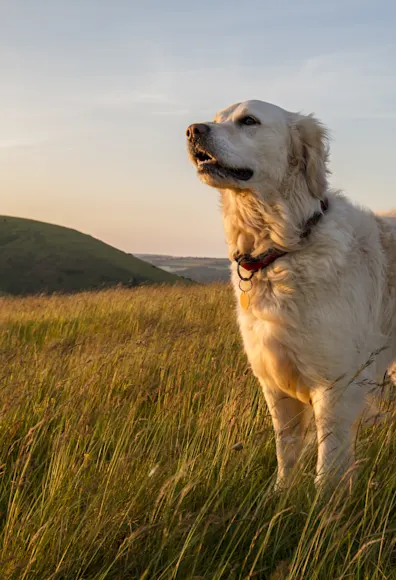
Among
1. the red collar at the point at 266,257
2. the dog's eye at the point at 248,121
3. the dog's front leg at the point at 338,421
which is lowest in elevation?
the dog's front leg at the point at 338,421

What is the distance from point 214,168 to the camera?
10.3 ft

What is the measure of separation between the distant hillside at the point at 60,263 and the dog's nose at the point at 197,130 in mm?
34263

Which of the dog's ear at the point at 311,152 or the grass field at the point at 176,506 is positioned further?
the dog's ear at the point at 311,152

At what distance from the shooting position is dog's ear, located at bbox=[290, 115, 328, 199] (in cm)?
324

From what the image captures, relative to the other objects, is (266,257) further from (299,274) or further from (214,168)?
(214,168)

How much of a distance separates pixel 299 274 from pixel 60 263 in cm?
4010

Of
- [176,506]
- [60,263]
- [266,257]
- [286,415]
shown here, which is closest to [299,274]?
[266,257]

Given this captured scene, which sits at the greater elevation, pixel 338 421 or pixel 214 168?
pixel 214 168

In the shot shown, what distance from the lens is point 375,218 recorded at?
370cm

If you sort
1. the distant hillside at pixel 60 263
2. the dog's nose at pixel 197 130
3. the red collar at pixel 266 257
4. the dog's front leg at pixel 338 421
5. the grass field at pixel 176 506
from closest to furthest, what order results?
the grass field at pixel 176 506 → the dog's front leg at pixel 338 421 → the dog's nose at pixel 197 130 → the red collar at pixel 266 257 → the distant hillside at pixel 60 263

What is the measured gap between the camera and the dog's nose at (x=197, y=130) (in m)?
3.09

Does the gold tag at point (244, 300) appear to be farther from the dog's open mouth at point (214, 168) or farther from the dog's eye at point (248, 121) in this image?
the dog's eye at point (248, 121)

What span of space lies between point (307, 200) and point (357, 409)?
46.4 inches

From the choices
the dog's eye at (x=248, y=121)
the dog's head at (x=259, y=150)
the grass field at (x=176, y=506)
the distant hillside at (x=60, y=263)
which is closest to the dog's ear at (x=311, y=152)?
the dog's head at (x=259, y=150)
